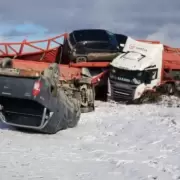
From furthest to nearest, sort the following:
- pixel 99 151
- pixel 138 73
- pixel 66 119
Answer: pixel 138 73 < pixel 66 119 < pixel 99 151

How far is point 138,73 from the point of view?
52.6 feet

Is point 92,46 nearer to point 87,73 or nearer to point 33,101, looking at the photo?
point 87,73

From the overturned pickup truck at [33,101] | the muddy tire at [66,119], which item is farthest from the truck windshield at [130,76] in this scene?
→ the overturned pickup truck at [33,101]

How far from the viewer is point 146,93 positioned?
1622 centimetres

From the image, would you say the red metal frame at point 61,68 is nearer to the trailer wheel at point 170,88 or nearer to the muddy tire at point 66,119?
the muddy tire at point 66,119

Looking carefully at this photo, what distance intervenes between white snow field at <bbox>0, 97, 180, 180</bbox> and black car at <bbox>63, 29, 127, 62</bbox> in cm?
494

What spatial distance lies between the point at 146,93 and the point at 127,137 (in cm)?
643

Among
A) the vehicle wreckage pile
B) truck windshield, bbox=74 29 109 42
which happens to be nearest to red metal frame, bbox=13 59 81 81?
the vehicle wreckage pile

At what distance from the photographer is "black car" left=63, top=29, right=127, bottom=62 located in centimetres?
1731

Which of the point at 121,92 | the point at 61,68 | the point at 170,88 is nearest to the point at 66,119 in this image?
the point at 61,68

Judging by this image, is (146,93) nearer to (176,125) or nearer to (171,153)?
(176,125)

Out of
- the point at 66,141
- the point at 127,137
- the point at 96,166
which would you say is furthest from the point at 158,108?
the point at 96,166

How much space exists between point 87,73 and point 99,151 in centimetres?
774

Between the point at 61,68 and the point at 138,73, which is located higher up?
the point at 61,68
